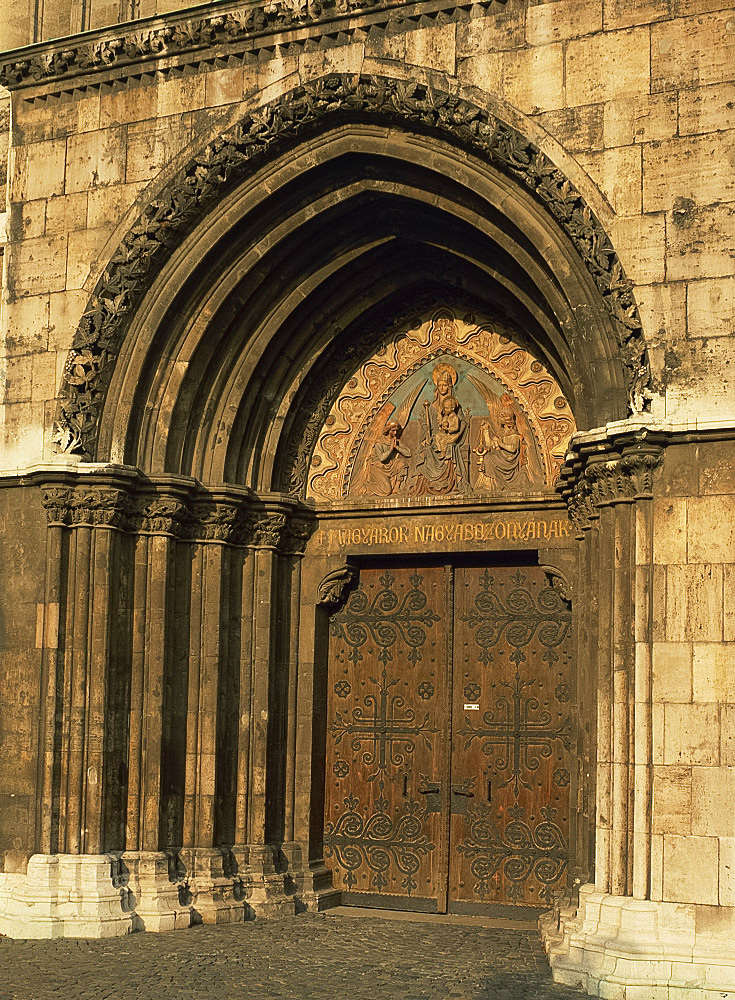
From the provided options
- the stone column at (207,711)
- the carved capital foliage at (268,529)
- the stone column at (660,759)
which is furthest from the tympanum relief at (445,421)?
the stone column at (660,759)

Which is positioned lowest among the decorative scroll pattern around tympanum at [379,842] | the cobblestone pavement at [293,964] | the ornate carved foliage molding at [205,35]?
the cobblestone pavement at [293,964]

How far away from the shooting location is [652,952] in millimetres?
9016

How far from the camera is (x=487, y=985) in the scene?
9.30 metres

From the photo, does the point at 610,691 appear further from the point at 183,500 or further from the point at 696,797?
the point at 183,500

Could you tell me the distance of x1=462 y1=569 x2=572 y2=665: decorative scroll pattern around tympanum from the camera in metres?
11.9

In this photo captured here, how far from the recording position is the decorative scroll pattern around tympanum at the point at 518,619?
11.9 meters

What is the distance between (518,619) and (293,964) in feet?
11.5

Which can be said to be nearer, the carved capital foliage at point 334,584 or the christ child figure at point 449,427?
the christ child figure at point 449,427

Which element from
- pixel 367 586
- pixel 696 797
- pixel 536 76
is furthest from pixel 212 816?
pixel 536 76

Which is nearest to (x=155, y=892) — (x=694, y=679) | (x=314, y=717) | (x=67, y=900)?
(x=67, y=900)

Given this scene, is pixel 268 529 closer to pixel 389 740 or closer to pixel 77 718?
pixel 389 740

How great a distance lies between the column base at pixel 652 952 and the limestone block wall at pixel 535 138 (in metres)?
3.15

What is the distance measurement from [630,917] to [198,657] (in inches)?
170

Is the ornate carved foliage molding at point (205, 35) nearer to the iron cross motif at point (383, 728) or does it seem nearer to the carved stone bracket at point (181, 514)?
the carved stone bracket at point (181, 514)
